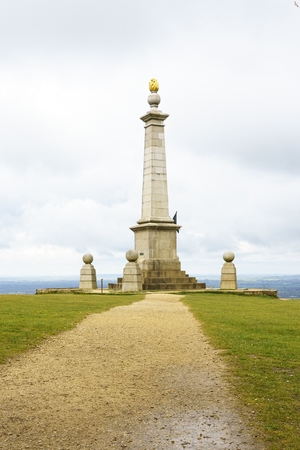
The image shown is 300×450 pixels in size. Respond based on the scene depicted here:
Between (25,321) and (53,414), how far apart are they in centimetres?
923

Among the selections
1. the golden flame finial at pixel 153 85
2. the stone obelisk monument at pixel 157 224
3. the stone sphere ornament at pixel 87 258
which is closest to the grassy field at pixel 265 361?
the stone obelisk monument at pixel 157 224

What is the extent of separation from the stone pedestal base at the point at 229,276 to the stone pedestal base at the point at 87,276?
852 cm

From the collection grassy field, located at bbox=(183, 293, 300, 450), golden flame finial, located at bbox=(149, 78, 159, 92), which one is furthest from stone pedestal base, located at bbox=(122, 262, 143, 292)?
golden flame finial, located at bbox=(149, 78, 159, 92)

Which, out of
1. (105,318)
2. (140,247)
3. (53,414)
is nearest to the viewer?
(53,414)

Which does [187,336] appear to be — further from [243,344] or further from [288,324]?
[288,324]

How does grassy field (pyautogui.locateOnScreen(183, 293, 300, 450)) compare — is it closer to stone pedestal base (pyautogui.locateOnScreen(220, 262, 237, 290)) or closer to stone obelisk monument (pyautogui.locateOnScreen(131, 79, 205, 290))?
stone obelisk monument (pyautogui.locateOnScreen(131, 79, 205, 290))

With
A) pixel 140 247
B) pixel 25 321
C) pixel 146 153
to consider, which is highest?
pixel 146 153

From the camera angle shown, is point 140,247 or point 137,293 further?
point 140,247

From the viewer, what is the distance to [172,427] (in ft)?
23.1

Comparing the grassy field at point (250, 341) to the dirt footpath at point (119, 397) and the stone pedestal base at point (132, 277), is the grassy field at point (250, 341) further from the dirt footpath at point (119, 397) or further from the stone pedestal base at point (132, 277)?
the stone pedestal base at point (132, 277)

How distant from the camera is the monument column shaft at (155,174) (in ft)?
118

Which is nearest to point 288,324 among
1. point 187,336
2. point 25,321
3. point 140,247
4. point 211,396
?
point 187,336

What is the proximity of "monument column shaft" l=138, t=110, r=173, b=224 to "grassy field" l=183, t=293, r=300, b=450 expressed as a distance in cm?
1538

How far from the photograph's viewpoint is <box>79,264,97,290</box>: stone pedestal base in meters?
36.4
